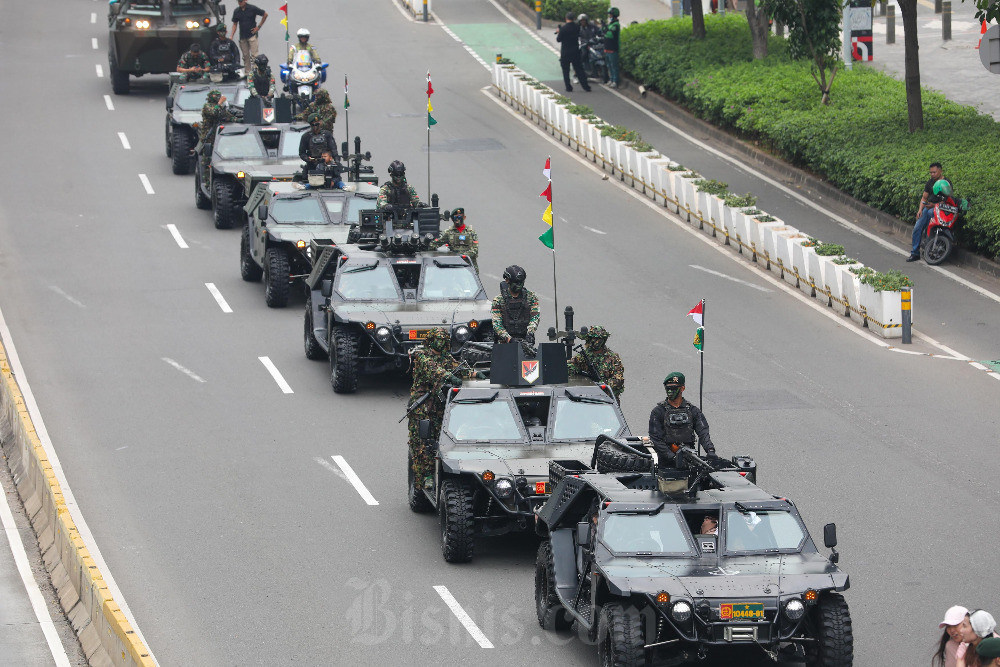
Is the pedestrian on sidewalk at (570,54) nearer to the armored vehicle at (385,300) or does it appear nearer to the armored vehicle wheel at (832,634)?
the armored vehicle at (385,300)

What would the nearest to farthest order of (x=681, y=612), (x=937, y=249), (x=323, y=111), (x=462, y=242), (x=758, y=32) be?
(x=681, y=612) < (x=462, y=242) < (x=937, y=249) < (x=323, y=111) < (x=758, y=32)

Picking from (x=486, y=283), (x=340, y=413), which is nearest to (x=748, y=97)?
(x=486, y=283)

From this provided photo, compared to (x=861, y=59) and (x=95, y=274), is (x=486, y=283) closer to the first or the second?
(x=95, y=274)

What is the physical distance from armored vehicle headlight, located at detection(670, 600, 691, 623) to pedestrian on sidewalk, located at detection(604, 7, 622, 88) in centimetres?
3262

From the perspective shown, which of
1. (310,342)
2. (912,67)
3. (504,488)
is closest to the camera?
(504,488)

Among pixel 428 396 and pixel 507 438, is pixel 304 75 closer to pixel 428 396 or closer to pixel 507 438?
pixel 428 396

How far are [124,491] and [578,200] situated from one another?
1686 centimetres

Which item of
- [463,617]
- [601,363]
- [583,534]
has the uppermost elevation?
[601,363]

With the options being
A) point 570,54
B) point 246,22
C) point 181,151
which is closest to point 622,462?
point 181,151

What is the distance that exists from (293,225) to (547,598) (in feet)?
45.8

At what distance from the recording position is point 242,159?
3269 cm

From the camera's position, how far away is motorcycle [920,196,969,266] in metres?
29.6

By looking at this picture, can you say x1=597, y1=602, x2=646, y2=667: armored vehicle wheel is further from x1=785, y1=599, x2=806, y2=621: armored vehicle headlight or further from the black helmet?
the black helmet

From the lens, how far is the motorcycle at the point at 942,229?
29.6m
